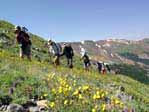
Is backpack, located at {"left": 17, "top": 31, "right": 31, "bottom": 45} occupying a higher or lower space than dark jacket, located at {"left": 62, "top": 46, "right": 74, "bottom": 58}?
higher

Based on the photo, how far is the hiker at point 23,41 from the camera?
2764 cm

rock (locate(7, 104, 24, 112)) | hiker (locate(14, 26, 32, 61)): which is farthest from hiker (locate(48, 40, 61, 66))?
rock (locate(7, 104, 24, 112))

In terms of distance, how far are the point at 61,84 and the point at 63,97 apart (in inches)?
40.9

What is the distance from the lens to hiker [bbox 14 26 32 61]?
90.7 ft

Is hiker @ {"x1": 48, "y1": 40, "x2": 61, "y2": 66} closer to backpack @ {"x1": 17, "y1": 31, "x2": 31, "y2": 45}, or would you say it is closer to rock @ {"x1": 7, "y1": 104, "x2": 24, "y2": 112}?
backpack @ {"x1": 17, "y1": 31, "x2": 31, "y2": 45}

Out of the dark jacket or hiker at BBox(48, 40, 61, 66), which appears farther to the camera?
the dark jacket

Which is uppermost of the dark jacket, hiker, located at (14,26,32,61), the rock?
hiker, located at (14,26,32,61)

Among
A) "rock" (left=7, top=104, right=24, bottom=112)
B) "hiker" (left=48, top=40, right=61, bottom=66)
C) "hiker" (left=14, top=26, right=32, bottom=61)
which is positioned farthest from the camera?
"hiker" (left=48, top=40, right=61, bottom=66)

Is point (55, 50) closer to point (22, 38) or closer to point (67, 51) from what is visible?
point (67, 51)

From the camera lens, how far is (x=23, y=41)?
1115 inches

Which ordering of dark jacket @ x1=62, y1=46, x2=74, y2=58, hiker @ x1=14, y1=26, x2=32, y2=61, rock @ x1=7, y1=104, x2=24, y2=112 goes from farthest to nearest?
dark jacket @ x1=62, y1=46, x2=74, y2=58, hiker @ x1=14, y1=26, x2=32, y2=61, rock @ x1=7, y1=104, x2=24, y2=112

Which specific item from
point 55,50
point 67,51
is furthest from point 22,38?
point 67,51

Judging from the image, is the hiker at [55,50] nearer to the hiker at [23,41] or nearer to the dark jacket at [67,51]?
the hiker at [23,41]

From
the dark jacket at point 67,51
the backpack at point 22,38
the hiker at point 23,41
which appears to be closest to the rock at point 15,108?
the hiker at point 23,41
